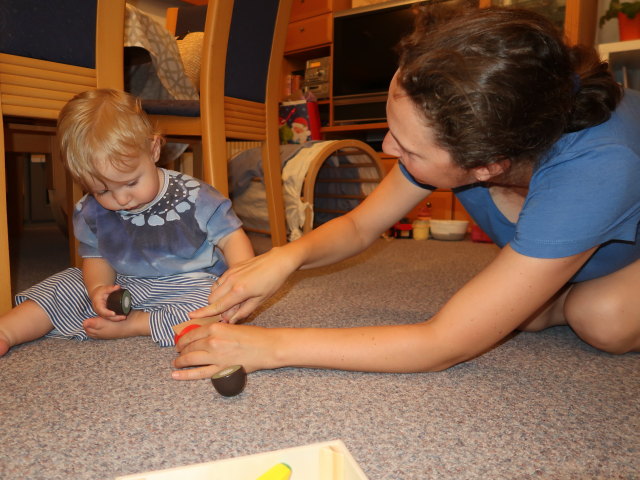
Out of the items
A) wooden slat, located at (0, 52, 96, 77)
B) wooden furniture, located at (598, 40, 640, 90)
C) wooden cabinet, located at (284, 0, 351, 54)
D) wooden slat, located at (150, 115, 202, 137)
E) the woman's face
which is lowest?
the woman's face

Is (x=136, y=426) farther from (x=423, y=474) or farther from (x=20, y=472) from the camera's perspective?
(x=423, y=474)

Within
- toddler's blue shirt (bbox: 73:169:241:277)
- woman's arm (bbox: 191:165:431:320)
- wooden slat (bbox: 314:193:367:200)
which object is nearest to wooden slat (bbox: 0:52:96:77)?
toddler's blue shirt (bbox: 73:169:241:277)

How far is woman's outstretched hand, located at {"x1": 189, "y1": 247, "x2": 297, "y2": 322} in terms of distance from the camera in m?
0.69

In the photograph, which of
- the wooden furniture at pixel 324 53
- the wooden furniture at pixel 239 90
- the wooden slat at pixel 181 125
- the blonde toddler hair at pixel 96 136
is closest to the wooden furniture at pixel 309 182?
the wooden furniture at pixel 239 90

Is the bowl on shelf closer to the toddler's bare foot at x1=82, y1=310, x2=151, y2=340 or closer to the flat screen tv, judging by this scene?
the flat screen tv

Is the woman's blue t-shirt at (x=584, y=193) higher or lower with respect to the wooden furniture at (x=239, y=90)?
lower

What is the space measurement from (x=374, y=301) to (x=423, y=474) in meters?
0.68

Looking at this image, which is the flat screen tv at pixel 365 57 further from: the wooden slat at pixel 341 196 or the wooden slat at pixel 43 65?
the wooden slat at pixel 43 65

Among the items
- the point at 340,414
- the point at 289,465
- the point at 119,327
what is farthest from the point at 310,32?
the point at 289,465

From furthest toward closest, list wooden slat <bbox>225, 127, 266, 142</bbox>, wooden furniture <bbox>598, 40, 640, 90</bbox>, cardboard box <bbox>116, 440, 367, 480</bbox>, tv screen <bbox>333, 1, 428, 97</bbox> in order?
tv screen <bbox>333, 1, 428, 97</bbox> → wooden furniture <bbox>598, 40, 640, 90</bbox> → wooden slat <bbox>225, 127, 266, 142</bbox> → cardboard box <bbox>116, 440, 367, 480</bbox>

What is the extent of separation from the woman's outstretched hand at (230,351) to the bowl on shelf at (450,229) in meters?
1.86

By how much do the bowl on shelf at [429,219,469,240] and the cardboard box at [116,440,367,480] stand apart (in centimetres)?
209

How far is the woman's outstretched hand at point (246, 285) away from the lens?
27.2 inches

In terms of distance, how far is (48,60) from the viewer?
3.20 ft
